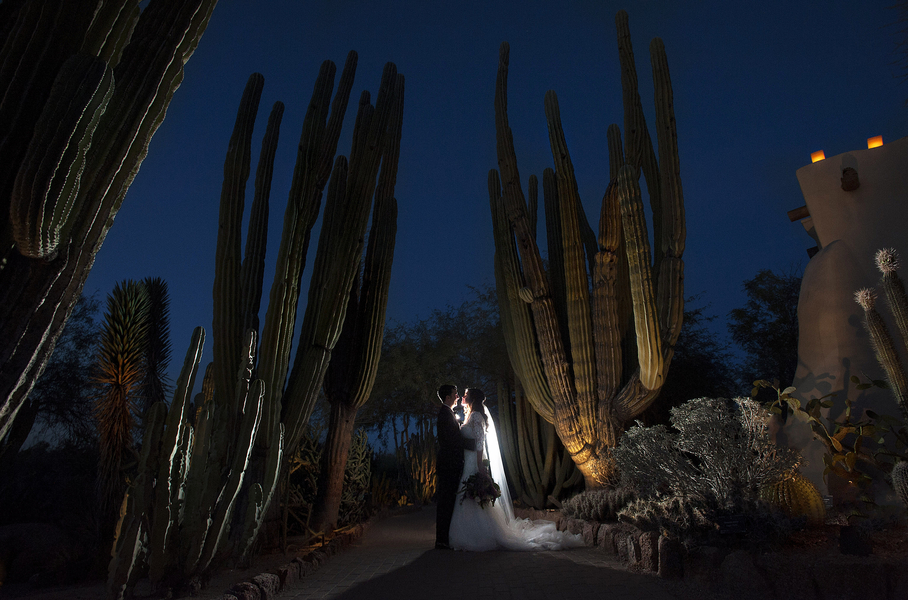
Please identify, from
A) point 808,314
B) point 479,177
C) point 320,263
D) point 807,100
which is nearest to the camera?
point 320,263

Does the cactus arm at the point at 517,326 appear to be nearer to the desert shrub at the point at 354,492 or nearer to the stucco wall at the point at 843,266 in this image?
the desert shrub at the point at 354,492

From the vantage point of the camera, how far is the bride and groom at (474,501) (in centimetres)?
572

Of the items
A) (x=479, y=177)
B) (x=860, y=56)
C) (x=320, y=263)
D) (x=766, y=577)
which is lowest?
(x=766, y=577)

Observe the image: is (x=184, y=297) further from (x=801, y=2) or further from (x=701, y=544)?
(x=701, y=544)

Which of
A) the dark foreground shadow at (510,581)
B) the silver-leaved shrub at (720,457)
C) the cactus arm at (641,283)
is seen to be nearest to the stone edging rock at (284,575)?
the dark foreground shadow at (510,581)

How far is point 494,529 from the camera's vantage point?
5805 millimetres

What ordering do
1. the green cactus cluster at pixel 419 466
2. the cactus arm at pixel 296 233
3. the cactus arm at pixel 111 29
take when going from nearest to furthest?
the cactus arm at pixel 111 29, the cactus arm at pixel 296 233, the green cactus cluster at pixel 419 466

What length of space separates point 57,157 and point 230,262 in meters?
4.23

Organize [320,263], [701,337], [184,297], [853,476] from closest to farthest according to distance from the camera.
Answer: [853,476]
[320,263]
[701,337]
[184,297]

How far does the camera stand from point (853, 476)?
535 centimetres

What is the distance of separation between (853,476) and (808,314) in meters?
3.23

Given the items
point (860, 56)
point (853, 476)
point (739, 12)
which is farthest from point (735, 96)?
point (853, 476)

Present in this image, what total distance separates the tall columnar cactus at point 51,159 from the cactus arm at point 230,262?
361cm

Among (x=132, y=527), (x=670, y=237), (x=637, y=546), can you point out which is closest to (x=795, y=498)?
(x=637, y=546)
